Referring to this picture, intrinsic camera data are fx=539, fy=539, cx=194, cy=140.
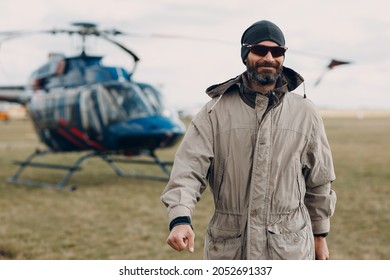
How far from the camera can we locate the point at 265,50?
84.6 inches

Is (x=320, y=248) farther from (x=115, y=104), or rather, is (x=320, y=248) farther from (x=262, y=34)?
(x=115, y=104)

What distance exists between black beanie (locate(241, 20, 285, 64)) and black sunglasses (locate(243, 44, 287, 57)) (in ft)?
0.06

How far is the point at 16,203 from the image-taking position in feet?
25.1

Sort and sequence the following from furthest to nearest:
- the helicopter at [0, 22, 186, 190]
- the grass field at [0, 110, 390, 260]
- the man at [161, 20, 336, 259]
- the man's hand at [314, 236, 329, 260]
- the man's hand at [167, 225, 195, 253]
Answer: the helicopter at [0, 22, 186, 190]
the grass field at [0, 110, 390, 260]
the man's hand at [314, 236, 329, 260]
the man at [161, 20, 336, 259]
the man's hand at [167, 225, 195, 253]

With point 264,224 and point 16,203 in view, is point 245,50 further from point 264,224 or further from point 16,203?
point 16,203

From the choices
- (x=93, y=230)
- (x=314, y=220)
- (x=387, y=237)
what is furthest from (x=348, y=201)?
(x=314, y=220)

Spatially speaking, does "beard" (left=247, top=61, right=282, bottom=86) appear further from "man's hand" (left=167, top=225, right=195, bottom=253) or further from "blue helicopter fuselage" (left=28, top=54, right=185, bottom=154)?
"blue helicopter fuselage" (left=28, top=54, right=185, bottom=154)

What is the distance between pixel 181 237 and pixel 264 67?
0.75 metres

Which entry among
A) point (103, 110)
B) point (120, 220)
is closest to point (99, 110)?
point (103, 110)

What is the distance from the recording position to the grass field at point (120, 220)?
4.95 metres

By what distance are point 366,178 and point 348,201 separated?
2477mm

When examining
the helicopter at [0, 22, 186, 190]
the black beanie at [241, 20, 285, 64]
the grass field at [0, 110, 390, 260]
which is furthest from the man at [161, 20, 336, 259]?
the helicopter at [0, 22, 186, 190]

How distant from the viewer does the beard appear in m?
2.16

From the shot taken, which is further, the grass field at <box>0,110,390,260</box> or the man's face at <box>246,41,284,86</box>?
the grass field at <box>0,110,390,260</box>
